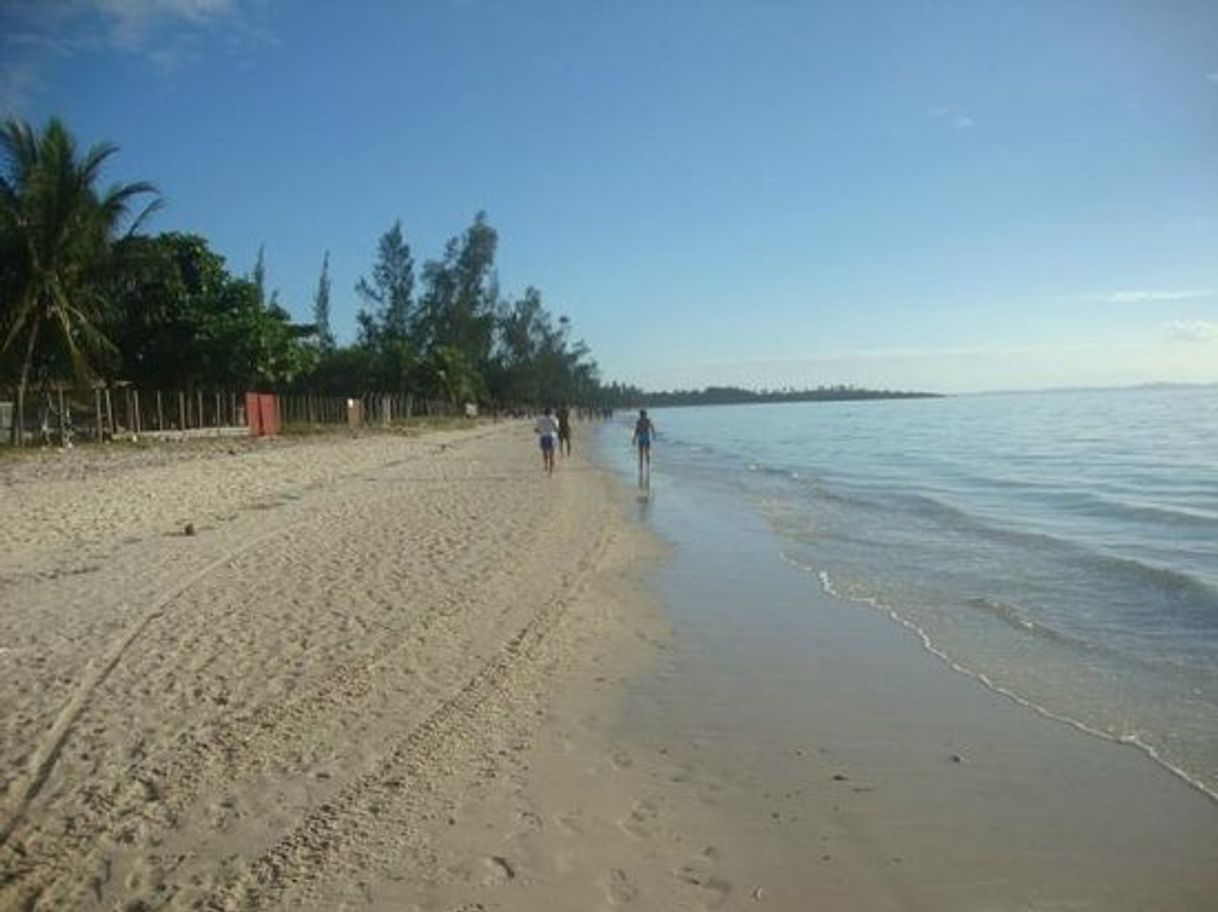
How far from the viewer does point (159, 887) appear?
403 cm

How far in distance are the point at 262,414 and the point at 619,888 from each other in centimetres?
4164

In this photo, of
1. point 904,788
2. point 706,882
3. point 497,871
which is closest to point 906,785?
point 904,788

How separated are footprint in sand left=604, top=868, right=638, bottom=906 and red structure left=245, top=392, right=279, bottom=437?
127 feet

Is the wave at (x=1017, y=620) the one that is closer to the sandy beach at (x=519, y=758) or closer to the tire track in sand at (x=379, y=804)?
the sandy beach at (x=519, y=758)

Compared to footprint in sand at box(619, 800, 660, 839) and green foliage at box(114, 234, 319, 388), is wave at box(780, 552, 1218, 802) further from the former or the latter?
green foliage at box(114, 234, 319, 388)

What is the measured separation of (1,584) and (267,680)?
15.0 feet

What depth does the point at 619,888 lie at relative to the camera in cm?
416

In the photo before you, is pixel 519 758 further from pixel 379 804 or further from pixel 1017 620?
pixel 1017 620

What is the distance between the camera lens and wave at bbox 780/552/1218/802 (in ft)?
18.5

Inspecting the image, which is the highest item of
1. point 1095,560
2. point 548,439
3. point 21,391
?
point 21,391

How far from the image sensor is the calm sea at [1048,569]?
724cm

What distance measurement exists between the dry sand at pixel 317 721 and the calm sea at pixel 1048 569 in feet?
9.66

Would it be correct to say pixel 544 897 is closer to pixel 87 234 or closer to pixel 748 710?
pixel 748 710

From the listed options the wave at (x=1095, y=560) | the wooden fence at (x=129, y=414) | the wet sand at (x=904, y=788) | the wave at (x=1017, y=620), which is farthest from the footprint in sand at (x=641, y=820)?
the wooden fence at (x=129, y=414)
